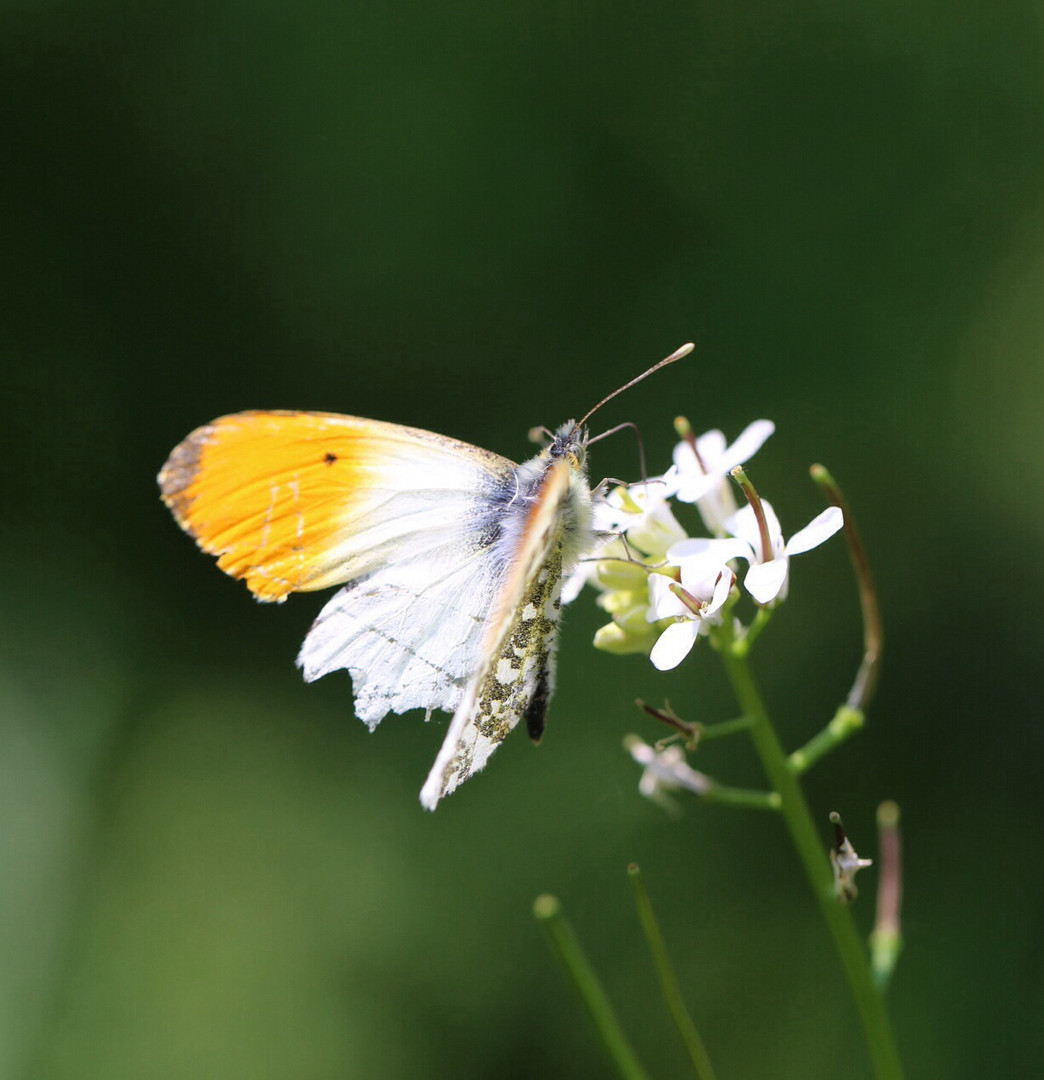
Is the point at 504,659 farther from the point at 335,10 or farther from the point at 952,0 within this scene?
the point at 952,0

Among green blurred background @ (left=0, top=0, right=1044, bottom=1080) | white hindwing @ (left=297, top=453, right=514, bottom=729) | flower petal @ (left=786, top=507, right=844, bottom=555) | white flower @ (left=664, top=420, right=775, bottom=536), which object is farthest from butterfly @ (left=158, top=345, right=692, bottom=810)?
green blurred background @ (left=0, top=0, right=1044, bottom=1080)

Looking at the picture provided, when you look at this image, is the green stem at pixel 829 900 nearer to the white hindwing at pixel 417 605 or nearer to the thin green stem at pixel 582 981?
the thin green stem at pixel 582 981

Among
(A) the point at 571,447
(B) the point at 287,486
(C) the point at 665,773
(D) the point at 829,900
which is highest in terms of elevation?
(B) the point at 287,486

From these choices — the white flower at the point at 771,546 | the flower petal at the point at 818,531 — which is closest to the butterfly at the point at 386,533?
the white flower at the point at 771,546

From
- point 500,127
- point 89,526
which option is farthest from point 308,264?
point 89,526

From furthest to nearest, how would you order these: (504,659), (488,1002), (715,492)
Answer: (488,1002) → (715,492) → (504,659)

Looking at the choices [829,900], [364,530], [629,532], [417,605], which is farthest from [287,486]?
[829,900]

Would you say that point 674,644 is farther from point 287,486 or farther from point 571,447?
point 287,486
